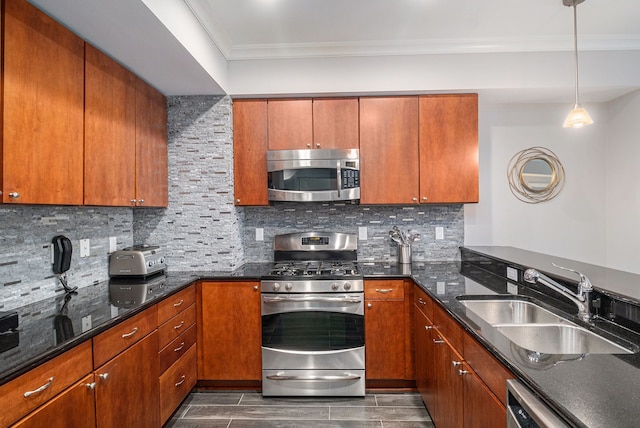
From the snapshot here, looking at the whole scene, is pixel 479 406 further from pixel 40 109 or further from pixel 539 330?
pixel 40 109

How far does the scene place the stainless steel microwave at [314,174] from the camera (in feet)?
9.27

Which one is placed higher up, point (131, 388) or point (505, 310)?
point (505, 310)

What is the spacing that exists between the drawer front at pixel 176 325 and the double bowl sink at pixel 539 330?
67.4 inches

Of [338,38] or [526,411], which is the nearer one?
[526,411]

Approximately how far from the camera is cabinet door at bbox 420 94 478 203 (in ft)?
9.34

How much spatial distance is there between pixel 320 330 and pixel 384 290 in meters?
0.55

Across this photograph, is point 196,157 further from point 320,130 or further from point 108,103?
point 320,130

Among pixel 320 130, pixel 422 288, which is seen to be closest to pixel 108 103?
pixel 320 130

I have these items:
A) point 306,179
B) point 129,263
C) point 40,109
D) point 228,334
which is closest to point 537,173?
point 306,179

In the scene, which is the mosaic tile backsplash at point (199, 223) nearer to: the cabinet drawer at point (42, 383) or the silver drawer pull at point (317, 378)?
the cabinet drawer at point (42, 383)

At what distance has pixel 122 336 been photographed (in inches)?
65.7

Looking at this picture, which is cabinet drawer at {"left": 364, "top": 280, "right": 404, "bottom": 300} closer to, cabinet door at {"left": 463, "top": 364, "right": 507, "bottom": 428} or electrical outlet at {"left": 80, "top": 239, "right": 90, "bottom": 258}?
cabinet door at {"left": 463, "top": 364, "right": 507, "bottom": 428}

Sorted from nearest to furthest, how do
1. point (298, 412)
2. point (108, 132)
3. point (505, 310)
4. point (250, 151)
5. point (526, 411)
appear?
point (526, 411)
point (505, 310)
point (108, 132)
point (298, 412)
point (250, 151)

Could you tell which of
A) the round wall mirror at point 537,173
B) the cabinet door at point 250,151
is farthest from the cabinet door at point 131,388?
the round wall mirror at point 537,173
